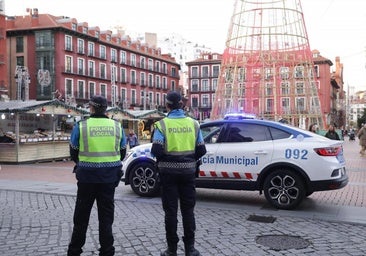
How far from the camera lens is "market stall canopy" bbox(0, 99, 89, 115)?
18281 millimetres

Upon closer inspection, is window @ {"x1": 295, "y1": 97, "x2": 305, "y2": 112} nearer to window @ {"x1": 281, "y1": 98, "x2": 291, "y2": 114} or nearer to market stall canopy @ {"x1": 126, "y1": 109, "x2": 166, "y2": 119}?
window @ {"x1": 281, "y1": 98, "x2": 291, "y2": 114}

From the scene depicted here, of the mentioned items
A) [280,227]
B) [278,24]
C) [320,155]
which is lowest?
[280,227]

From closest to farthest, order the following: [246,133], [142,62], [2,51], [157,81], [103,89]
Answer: [246,133], [2,51], [103,89], [142,62], [157,81]

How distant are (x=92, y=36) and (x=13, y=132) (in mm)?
40313

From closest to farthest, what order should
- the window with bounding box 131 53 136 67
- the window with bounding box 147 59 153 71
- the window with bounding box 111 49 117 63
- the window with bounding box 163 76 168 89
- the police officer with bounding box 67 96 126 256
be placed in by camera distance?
1. the police officer with bounding box 67 96 126 256
2. the window with bounding box 111 49 117 63
3. the window with bounding box 131 53 136 67
4. the window with bounding box 147 59 153 71
5. the window with bounding box 163 76 168 89

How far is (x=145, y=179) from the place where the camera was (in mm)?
9125

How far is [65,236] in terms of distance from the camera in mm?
5898

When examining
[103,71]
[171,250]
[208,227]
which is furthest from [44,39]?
[171,250]

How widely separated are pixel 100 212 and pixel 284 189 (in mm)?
4181

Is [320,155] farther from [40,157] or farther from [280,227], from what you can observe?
[40,157]

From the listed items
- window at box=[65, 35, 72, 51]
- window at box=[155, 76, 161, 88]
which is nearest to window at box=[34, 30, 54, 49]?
window at box=[65, 35, 72, 51]

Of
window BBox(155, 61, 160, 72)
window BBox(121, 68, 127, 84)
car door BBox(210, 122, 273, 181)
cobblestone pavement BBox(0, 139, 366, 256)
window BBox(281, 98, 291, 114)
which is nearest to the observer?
cobblestone pavement BBox(0, 139, 366, 256)

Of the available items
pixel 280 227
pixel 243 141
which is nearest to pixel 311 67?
pixel 243 141

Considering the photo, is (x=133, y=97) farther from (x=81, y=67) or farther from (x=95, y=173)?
(x=95, y=173)
